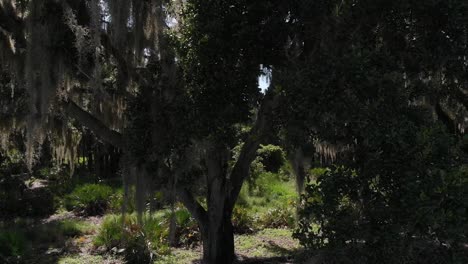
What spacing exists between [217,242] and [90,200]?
6687 millimetres

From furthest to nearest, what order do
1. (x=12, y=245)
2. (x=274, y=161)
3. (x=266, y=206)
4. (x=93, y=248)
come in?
(x=274, y=161), (x=266, y=206), (x=93, y=248), (x=12, y=245)

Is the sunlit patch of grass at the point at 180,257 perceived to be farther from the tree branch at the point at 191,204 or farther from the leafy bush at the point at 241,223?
the leafy bush at the point at 241,223

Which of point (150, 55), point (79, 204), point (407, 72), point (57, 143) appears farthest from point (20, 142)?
point (407, 72)

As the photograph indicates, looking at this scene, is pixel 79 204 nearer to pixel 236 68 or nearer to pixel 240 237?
pixel 240 237

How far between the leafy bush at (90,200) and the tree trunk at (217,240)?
20.4 feet

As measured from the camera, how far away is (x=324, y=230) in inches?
159

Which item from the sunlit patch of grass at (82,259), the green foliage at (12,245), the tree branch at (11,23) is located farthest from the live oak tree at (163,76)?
the green foliage at (12,245)

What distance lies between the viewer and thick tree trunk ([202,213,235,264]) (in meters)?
7.16

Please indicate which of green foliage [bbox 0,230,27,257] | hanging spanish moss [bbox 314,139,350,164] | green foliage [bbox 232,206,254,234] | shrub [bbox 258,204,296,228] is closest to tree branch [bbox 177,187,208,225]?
hanging spanish moss [bbox 314,139,350,164]

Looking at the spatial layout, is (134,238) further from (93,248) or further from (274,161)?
(274,161)

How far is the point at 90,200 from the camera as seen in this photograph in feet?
42.4

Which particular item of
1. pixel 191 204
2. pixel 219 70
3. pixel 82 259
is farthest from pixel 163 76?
pixel 82 259

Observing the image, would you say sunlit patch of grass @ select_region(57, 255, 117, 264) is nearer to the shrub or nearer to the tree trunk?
the tree trunk

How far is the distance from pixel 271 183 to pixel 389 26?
448 inches
